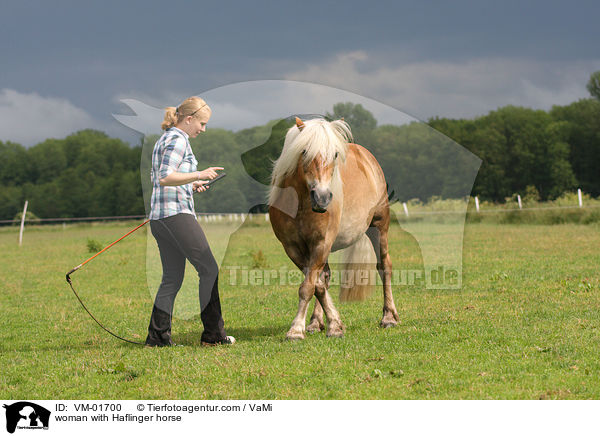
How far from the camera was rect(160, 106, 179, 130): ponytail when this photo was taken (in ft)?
18.1

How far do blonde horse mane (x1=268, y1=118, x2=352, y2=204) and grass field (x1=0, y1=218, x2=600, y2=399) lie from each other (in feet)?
3.53

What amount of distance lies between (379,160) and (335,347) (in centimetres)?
237

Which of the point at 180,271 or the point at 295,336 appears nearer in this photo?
the point at 180,271

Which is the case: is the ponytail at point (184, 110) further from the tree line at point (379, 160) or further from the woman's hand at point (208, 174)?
the woman's hand at point (208, 174)

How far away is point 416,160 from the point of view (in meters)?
6.48

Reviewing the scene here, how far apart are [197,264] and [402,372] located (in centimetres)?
225

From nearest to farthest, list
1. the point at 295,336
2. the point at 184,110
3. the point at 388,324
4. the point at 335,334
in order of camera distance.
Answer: the point at 184,110, the point at 295,336, the point at 335,334, the point at 388,324

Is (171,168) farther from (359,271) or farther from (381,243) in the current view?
(381,243)

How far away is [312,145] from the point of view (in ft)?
17.6

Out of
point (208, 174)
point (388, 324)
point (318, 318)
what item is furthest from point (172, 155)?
point (388, 324)

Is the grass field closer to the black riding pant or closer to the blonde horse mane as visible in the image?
the black riding pant
